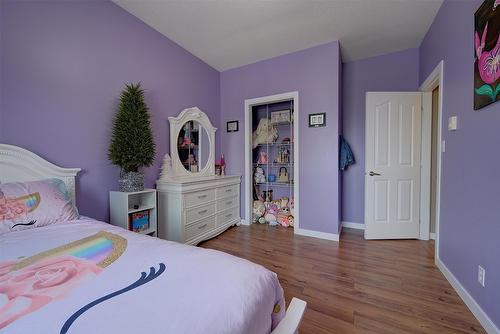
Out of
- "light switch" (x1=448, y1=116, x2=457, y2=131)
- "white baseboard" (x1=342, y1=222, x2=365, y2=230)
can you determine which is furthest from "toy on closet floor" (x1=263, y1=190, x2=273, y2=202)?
"light switch" (x1=448, y1=116, x2=457, y2=131)

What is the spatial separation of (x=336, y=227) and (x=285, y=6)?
2700 mm

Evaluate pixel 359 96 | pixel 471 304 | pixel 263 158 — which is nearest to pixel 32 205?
pixel 263 158

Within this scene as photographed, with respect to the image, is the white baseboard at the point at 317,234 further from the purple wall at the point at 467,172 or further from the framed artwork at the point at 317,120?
the framed artwork at the point at 317,120

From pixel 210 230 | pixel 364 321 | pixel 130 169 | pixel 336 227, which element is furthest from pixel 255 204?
pixel 364 321

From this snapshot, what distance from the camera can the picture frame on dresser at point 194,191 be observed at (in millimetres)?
2455

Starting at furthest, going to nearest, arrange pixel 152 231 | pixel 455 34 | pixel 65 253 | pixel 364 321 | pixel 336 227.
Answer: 1. pixel 336 227
2. pixel 152 231
3. pixel 455 34
4. pixel 364 321
5. pixel 65 253

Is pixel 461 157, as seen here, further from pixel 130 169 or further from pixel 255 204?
pixel 130 169

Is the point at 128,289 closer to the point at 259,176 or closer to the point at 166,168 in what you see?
the point at 166,168

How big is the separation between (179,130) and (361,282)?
2695 millimetres

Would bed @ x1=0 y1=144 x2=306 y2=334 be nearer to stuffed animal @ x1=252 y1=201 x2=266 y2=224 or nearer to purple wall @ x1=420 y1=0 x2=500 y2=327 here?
purple wall @ x1=420 y1=0 x2=500 y2=327

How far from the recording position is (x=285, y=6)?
2.18 meters

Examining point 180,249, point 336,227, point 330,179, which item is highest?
point 330,179

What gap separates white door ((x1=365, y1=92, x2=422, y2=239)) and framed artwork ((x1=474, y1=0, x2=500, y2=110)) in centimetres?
132

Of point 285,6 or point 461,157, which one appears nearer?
point 461,157
